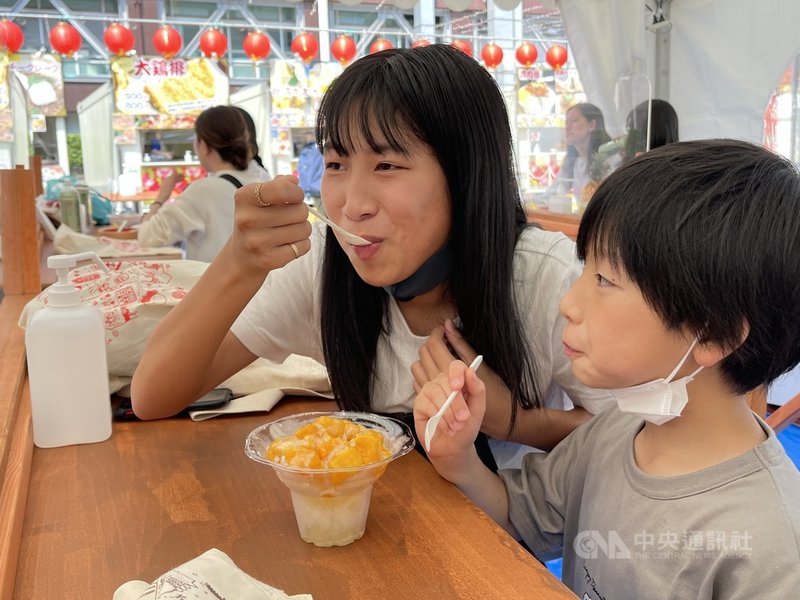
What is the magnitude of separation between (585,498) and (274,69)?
10.8 metres

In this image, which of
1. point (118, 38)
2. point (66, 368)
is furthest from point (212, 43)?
point (66, 368)

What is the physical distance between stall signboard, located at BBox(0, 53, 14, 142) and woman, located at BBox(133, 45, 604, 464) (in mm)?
9830

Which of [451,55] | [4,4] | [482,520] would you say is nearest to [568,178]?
[451,55]

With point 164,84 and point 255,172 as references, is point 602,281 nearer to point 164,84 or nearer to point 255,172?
point 255,172

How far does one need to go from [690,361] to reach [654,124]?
14.3 ft

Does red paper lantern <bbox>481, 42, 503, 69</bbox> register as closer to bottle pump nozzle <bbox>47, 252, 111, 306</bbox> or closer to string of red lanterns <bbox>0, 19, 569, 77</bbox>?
string of red lanterns <bbox>0, 19, 569, 77</bbox>

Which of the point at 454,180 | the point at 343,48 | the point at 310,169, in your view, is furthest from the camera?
the point at 310,169

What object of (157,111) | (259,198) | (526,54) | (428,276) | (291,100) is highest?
(526,54)

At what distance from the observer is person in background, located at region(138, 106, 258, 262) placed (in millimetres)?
4039

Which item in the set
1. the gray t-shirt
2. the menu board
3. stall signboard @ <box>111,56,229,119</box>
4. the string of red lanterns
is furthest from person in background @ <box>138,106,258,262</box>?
stall signboard @ <box>111,56,229,119</box>

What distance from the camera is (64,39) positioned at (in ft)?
27.7

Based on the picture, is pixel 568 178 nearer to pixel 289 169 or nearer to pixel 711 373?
pixel 711 373

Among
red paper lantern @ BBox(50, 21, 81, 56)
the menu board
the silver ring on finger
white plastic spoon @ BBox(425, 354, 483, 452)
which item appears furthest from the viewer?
red paper lantern @ BBox(50, 21, 81, 56)

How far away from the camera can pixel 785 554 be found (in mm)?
800
